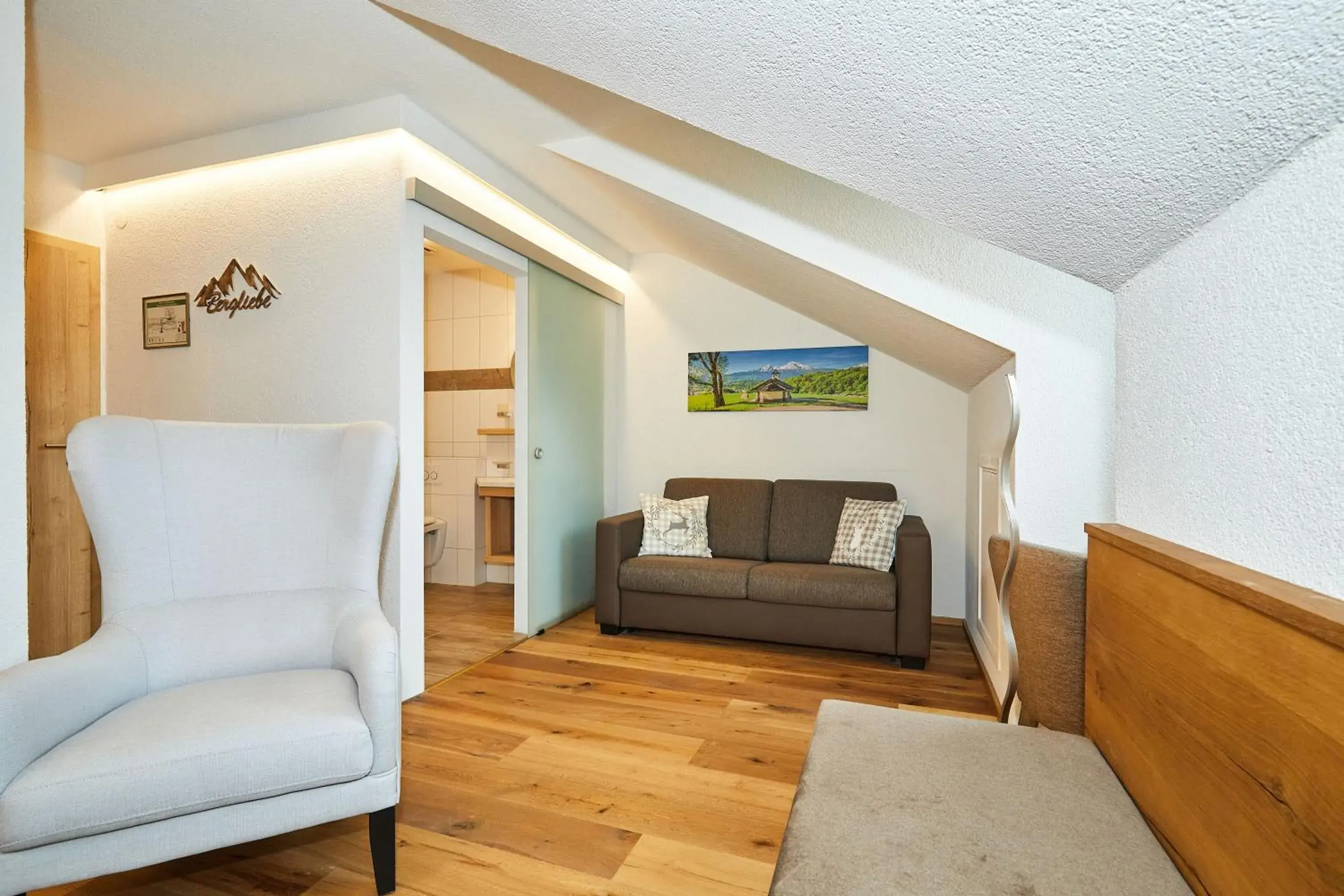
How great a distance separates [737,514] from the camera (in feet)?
13.0

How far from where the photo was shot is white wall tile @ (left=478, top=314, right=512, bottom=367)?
483cm

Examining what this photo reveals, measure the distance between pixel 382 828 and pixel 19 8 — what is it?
2223mm

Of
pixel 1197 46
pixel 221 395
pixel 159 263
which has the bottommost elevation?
pixel 221 395

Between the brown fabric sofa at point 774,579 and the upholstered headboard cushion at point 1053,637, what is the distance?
5.42ft

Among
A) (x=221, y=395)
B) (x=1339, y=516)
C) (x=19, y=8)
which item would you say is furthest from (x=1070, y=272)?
(x=221, y=395)

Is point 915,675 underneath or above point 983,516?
underneath

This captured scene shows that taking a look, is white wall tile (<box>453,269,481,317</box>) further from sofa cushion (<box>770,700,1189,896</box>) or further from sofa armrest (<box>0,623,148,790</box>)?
sofa cushion (<box>770,700,1189,896</box>)

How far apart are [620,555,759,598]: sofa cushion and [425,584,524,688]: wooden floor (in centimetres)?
74

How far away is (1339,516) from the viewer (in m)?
0.67

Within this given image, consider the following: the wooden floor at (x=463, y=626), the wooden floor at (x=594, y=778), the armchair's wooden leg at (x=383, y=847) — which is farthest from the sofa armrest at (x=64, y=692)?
the wooden floor at (x=463, y=626)

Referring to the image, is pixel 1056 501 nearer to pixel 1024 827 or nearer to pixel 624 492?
pixel 1024 827

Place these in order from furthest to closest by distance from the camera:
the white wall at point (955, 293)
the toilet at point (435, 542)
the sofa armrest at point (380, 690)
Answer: the toilet at point (435, 542) → the white wall at point (955, 293) → the sofa armrest at point (380, 690)

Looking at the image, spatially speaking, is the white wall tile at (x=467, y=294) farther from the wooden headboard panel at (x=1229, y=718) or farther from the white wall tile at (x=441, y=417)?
the wooden headboard panel at (x=1229, y=718)

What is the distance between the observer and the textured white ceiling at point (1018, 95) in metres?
0.70
